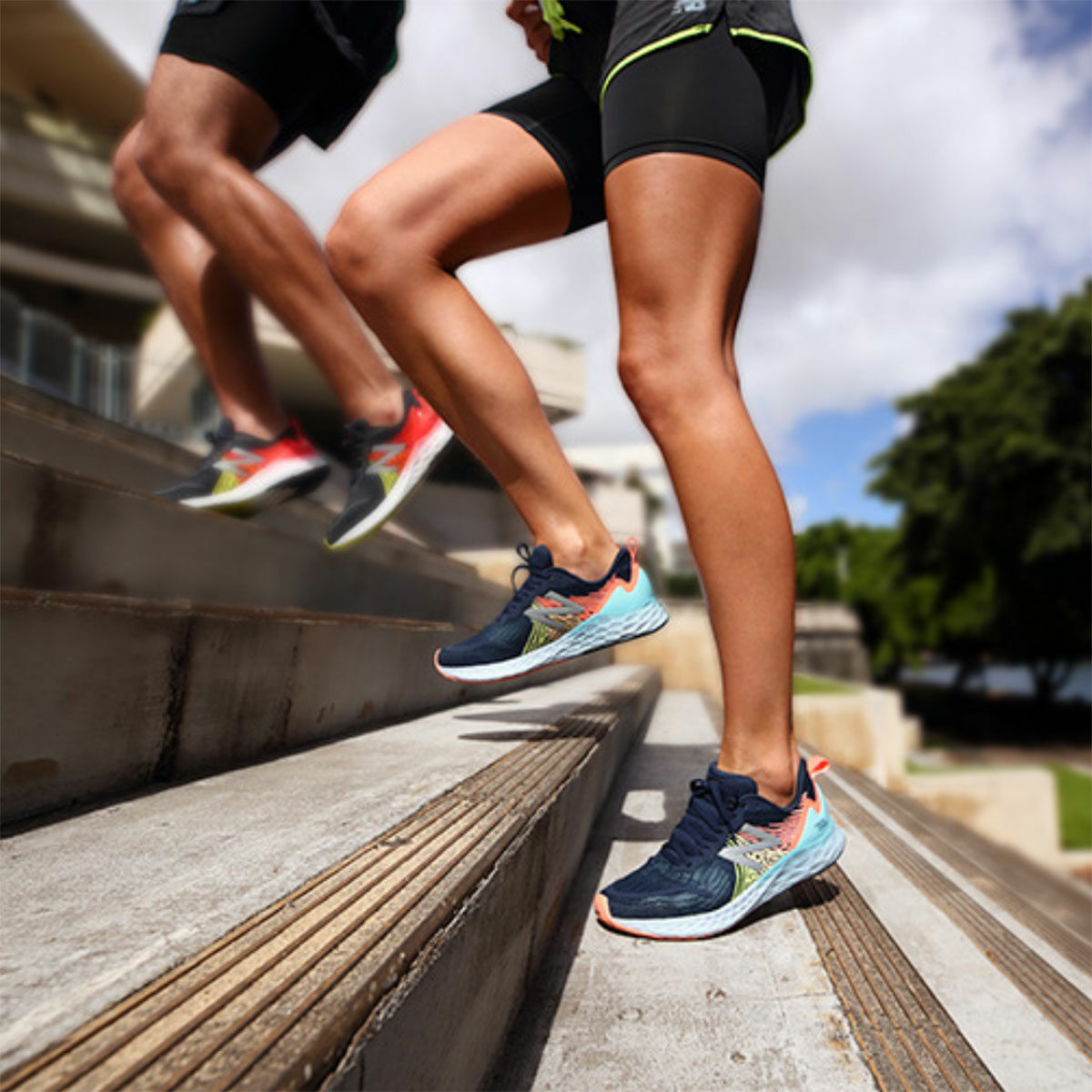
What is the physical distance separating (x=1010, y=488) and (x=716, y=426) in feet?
80.2

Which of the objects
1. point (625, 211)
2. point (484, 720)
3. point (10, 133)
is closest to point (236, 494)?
point (484, 720)

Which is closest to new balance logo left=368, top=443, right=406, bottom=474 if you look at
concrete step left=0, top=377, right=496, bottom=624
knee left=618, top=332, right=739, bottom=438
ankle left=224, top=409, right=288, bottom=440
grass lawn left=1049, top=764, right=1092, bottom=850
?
concrete step left=0, top=377, right=496, bottom=624

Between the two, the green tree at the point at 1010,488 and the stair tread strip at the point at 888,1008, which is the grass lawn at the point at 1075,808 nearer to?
the green tree at the point at 1010,488

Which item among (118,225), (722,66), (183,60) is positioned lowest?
(722,66)

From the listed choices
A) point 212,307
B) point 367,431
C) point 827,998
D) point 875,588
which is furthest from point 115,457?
point 875,588

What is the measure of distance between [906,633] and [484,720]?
33237 millimetres

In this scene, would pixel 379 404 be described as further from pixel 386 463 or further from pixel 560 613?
pixel 560 613

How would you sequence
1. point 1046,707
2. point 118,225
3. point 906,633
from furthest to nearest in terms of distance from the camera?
point 906,633, point 1046,707, point 118,225

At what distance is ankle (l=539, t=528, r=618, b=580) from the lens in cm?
160

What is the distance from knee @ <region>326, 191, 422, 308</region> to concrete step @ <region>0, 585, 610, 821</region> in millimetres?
640

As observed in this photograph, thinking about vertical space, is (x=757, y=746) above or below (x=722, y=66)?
below

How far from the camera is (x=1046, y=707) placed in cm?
2983

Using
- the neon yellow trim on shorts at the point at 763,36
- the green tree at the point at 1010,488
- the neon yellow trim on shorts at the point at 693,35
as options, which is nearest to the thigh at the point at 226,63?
the neon yellow trim on shorts at the point at 693,35

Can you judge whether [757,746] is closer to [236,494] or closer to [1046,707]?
[236,494]
